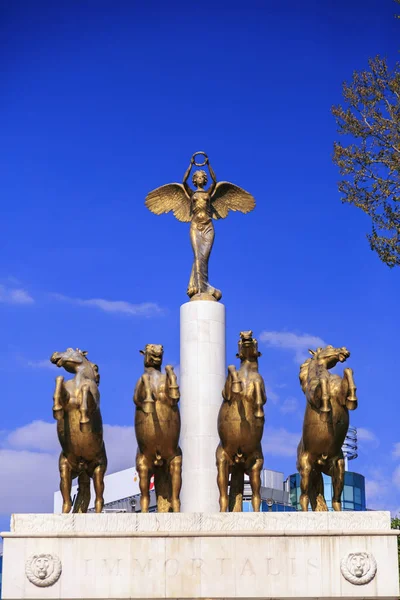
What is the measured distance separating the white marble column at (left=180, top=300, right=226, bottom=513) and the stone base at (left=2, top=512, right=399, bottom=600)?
6.05 metres

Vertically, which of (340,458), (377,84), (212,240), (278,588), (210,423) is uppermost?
(377,84)

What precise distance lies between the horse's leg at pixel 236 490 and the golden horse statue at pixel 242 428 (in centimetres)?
20

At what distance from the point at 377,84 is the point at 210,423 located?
8232 mm

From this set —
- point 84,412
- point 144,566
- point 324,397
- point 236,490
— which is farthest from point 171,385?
point 144,566

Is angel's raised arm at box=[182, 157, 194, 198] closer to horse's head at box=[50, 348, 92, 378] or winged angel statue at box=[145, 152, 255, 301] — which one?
winged angel statue at box=[145, 152, 255, 301]

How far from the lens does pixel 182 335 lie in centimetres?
2316

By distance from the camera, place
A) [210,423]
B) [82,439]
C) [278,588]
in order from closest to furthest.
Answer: [278,588] < [82,439] < [210,423]

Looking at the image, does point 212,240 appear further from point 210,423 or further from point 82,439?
point 82,439

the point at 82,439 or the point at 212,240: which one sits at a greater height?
the point at 212,240

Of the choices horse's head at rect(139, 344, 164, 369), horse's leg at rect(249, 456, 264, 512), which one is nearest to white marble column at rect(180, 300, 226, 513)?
horse's leg at rect(249, 456, 264, 512)

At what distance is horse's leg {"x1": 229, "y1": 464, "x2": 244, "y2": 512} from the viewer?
16.6 metres

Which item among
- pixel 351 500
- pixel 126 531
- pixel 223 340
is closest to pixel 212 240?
pixel 223 340

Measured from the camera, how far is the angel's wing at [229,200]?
81.0ft

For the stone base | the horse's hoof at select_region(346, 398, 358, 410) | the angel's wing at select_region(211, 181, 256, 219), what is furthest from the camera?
the angel's wing at select_region(211, 181, 256, 219)
